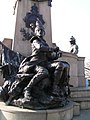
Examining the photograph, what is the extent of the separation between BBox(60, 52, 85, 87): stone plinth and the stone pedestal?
1.92 metres

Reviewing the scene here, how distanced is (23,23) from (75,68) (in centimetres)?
375

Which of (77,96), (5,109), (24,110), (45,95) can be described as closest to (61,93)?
(45,95)

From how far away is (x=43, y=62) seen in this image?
17.6ft

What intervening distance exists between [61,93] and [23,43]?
2.60 meters

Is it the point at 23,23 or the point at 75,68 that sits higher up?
the point at 23,23

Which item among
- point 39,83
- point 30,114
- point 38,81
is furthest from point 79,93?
point 30,114

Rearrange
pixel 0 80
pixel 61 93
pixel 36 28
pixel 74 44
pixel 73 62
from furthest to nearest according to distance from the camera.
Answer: pixel 74 44 → pixel 73 62 → pixel 0 80 → pixel 36 28 → pixel 61 93

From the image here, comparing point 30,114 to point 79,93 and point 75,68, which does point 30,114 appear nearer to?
point 79,93

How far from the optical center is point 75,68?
9453mm

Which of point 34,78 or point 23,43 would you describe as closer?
point 34,78

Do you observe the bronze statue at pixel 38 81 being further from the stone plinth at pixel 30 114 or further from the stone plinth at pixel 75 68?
the stone plinth at pixel 75 68

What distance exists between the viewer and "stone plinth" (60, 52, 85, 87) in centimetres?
910

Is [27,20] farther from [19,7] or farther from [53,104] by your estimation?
[53,104]

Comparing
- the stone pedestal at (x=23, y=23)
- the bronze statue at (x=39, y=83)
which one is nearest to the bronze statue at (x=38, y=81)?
the bronze statue at (x=39, y=83)
